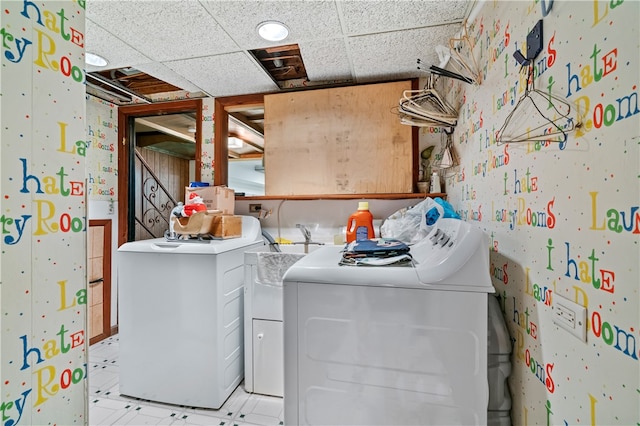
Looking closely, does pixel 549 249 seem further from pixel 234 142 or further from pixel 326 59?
pixel 234 142

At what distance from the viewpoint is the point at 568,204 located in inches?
31.0

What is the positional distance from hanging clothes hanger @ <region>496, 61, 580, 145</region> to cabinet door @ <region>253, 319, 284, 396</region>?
177 centimetres

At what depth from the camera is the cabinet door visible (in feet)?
6.89

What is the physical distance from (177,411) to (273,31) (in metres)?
2.50

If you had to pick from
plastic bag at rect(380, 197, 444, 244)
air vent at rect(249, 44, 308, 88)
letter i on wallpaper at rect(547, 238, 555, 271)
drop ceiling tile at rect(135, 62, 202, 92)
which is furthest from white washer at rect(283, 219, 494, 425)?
drop ceiling tile at rect(135, 62, 202, 92)

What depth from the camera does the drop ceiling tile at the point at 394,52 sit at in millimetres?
1796

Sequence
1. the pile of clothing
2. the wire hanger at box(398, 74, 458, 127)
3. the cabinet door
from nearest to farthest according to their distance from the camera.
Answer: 1. the pile of clothing
2. the wire hanger at box(398, 74, 458, 127)
3. the cabinet door

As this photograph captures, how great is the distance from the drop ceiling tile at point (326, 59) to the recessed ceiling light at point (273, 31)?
0.17 meters

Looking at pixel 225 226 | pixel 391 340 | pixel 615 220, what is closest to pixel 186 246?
pixel 225 226

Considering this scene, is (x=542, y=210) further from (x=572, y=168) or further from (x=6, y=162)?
(x=6, y=162)

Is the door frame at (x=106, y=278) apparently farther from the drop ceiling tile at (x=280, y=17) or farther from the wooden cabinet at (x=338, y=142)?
the drop ceiling tile at (x=280, y=17)

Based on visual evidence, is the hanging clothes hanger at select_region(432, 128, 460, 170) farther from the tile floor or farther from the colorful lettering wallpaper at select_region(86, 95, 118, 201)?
the colorful lettering wallpaper at select_region(86, 95, 118, 201)

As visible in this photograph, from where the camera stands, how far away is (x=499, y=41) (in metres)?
1.21

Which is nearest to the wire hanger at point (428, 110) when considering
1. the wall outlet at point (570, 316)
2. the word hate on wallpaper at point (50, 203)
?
the wall outlet at point (570, 316)
